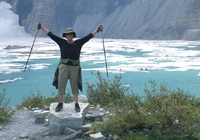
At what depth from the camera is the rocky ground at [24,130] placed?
18.8ft

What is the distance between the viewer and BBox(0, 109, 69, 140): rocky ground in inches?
226

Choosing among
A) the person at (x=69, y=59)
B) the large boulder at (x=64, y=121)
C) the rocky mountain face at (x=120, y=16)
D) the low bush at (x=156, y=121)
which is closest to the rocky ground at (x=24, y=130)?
the large boulder at (x=64, y=121)

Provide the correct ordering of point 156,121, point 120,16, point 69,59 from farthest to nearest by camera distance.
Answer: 1. point 120,16
2. point 69,59
3. point 156,121

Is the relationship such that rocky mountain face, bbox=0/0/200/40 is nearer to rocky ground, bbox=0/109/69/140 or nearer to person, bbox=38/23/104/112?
A: rocky ground, bbox=0/109/69/140

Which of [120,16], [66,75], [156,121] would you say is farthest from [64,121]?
[120,16]

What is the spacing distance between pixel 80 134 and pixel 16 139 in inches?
40.1

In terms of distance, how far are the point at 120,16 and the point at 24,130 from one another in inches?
2879

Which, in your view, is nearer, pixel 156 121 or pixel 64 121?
pixel 156 121

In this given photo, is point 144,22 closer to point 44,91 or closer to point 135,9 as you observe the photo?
Answer: point 135,9

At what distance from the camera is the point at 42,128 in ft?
20.5

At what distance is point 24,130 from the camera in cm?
624

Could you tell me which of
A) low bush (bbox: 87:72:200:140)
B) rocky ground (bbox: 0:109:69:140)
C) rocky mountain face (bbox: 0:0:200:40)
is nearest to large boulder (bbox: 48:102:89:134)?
rocky ground (bbox: 0:109:69:140)

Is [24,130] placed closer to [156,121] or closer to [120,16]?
[156,121]

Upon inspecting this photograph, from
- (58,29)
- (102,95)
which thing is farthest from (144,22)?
(102,95)
